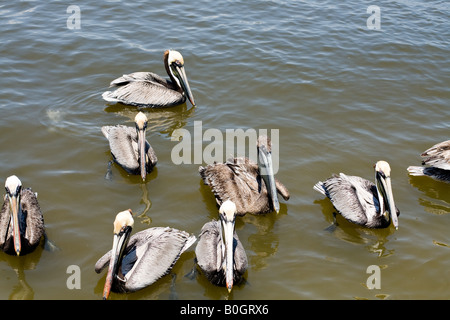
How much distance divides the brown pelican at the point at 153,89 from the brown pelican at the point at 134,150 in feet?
5.11

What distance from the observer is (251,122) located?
9367 millimetres

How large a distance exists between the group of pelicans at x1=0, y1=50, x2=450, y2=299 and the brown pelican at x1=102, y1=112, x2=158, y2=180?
0.01 meters

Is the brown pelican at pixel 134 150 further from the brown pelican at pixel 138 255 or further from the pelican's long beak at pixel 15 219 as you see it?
the pelican's long beak at pixel 15 219

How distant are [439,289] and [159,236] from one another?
3.38m

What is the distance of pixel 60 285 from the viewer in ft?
20.0

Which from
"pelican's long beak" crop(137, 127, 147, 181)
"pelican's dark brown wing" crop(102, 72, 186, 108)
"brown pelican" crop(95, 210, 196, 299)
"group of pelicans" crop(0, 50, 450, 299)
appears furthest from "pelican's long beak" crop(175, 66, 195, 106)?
"brown pelican" crop(95, 210, 196, 299)

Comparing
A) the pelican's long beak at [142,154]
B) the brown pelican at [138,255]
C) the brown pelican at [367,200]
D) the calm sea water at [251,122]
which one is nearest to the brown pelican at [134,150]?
the pelican's long beak at [142,154]

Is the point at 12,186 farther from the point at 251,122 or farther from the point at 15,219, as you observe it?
the point at 251,122

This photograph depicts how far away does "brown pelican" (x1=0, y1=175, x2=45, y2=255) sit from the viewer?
621cm

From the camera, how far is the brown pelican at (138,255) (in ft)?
19.1

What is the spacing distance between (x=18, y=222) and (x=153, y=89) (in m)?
4.26
